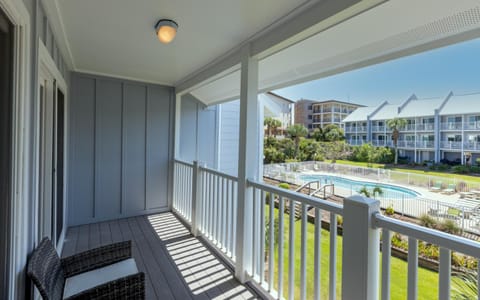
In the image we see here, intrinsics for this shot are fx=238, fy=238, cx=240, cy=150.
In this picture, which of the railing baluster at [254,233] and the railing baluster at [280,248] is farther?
the railing baluster at [254,233]

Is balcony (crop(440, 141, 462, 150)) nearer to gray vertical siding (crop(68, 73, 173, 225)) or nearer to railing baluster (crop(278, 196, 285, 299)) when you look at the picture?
railing baluster (crop(278, 196, 285, 299))

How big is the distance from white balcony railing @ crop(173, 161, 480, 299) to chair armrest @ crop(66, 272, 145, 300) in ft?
3.62

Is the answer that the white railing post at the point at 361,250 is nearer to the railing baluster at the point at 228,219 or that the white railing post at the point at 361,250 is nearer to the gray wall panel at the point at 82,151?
the railing baluster at the point at 228,219

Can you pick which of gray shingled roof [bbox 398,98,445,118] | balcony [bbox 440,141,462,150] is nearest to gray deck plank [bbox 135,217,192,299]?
balcony [bbox 440,141,462,150]

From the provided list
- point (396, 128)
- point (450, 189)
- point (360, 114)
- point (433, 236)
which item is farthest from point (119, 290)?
point (360, 114)

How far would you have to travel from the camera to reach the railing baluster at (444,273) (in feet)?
3.24

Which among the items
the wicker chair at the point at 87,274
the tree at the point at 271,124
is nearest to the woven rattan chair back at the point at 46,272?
the wicker chair at the point at 87,274

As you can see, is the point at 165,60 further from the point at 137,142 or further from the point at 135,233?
the point at 135,233

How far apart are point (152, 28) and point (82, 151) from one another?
261cm

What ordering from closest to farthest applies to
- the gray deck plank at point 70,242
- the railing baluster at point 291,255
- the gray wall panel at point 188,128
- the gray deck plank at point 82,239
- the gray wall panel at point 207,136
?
1. the railing baluster at point 291,255
2. the gray deck plank at point 70,242
3. the gray deck plank at point 82,239
4. the gray wall panel at point 188,128
5. the gray wall panel at point 207,136

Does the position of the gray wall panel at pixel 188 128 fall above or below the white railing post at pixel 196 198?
above

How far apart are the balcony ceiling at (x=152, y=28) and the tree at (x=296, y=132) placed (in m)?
3.55

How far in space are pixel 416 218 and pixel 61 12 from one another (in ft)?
17.7

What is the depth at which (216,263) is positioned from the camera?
281 cm
